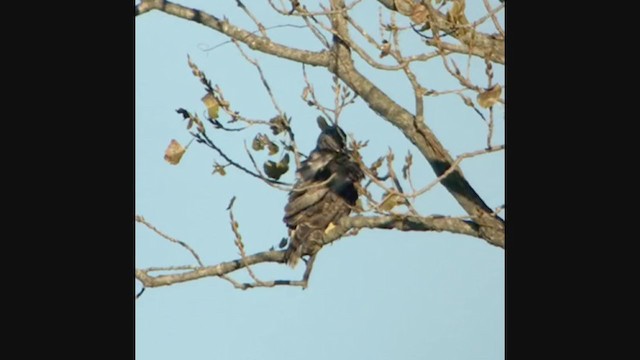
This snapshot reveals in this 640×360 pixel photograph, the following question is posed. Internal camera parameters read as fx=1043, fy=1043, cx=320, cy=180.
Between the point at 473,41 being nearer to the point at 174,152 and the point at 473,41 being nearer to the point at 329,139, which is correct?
the point at 174,152

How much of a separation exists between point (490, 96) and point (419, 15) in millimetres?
722

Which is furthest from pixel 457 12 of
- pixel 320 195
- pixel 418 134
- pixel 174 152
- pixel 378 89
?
pixel 320 195

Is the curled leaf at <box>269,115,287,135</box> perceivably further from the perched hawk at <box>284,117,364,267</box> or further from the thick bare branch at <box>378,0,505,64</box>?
the perched hawk at <box>284,117,364,267</box>

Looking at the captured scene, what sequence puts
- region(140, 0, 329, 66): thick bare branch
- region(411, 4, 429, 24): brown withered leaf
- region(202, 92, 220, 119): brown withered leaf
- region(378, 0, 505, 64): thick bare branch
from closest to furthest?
region(378, 0, 505, 64): thick bare branch → region(411, 4, 429, 24): brown withered leaf → region(202, 92, 220, 119): brown withered leaf → region(140, 0, 329, 66): thick bare branch

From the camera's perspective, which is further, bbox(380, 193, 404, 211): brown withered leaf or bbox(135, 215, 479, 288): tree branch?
bbox(135, 215, 479, 288): tree branch

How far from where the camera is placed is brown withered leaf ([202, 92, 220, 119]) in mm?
5594

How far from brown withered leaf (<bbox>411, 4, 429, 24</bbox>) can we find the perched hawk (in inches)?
79.9

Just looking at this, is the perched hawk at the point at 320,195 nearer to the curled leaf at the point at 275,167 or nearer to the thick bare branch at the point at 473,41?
the curled leaf at the point at 275,167

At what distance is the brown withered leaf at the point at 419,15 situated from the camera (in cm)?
526

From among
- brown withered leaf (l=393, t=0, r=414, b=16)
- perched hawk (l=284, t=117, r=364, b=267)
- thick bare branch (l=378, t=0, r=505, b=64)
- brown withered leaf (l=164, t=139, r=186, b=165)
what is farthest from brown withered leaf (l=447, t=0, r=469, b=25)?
perched hawk (l=284, t=117, r=364, b=267)

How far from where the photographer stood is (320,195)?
7.50m
